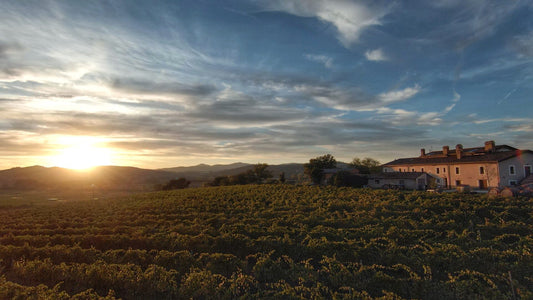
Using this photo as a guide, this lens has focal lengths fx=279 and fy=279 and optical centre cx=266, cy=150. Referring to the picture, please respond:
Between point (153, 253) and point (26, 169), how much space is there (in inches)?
7410

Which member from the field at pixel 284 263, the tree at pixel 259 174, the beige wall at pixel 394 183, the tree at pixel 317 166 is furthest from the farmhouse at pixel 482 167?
the tree at pixel 259 174

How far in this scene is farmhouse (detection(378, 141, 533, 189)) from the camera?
4131cm

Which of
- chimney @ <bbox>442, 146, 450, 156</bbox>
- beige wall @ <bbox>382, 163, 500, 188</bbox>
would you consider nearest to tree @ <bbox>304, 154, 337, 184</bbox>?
beige wall @ <bbox>382, 163, 500, 188</bbox>

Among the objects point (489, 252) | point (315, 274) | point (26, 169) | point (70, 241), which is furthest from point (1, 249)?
point (26, 169)

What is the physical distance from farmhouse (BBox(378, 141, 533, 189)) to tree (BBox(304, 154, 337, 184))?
36.9 feet

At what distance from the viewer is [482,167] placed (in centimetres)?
4328

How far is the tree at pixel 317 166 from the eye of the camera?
58.6 m

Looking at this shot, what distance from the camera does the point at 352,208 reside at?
79.9 ft

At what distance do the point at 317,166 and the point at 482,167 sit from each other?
27.9 meters

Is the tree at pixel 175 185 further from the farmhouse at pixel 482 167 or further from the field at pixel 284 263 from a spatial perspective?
the field at pixel 284 263

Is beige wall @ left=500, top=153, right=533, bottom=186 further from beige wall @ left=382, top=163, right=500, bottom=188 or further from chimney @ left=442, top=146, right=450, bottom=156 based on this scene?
chimney @ left=442, top=146, right=450, bottom=156

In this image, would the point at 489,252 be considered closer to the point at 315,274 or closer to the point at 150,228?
the point at 315,274

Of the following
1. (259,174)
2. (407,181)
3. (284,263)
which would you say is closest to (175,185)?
(259,174)

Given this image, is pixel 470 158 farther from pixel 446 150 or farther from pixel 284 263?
pixel 284 263
